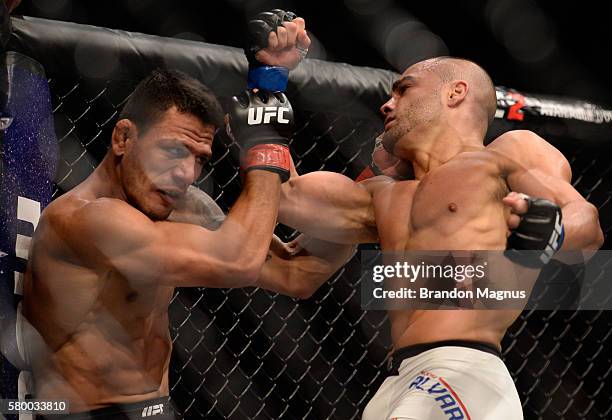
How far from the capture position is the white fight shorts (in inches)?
59.7

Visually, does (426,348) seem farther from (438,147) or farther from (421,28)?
(421,28)

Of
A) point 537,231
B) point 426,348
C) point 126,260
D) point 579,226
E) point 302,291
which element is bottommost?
point 302,291

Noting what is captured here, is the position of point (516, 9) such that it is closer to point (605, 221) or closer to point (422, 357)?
point (605, 221)

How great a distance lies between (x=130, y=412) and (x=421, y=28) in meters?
1.63

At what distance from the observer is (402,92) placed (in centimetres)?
189

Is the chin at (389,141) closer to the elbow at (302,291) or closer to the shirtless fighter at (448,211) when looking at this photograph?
the shirtless fighter at (448,211)

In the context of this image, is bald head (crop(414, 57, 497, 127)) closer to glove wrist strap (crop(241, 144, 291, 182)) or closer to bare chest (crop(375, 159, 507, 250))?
bare chest (crop(375, 159, 507, 250))

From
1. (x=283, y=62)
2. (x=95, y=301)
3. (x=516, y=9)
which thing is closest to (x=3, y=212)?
(x=95, y=301)

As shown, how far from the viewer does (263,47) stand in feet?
5.17

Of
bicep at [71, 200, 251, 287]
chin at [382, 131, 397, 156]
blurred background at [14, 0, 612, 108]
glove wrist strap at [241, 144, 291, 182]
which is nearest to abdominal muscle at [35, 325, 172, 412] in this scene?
bicep at [71, 200, 251, 287]

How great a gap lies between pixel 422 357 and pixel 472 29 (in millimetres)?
1523

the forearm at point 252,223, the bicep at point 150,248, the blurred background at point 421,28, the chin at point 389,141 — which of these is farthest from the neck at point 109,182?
the blurred background at point 421,28

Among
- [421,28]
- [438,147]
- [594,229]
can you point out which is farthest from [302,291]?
[421,28]

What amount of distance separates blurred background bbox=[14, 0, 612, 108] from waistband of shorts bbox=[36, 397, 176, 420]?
1336 mm
